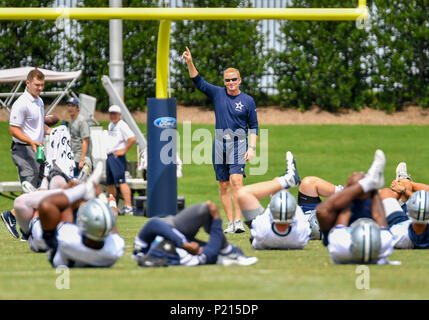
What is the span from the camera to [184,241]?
777 centimetres

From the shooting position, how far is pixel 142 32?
20844 mm

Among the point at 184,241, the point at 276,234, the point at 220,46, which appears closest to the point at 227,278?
the point at 184,241

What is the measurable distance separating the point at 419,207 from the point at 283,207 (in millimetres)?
1167

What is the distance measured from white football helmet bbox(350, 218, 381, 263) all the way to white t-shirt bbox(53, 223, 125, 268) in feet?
5.86

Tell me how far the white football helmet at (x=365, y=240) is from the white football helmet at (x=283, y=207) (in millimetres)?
801

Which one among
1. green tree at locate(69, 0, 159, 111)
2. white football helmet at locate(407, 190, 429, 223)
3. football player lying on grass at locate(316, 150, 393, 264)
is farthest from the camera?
green tree at locate(69, 0, 159, 111)

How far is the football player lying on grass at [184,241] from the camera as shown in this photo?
25.4ft

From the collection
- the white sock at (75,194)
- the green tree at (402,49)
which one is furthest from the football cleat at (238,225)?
the green tree at (402,49)

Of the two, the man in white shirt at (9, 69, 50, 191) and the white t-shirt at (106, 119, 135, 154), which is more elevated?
the man in white shirt at (9, 69, 50, 191)

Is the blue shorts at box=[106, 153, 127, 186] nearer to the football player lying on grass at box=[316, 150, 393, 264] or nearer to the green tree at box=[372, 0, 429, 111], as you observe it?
the football player lying on grass at box=[316, 150, 393, 264]

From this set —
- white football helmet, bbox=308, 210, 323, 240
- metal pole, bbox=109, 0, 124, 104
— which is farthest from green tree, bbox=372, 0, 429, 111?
white football helmet, bbox=308, 210, 323, 240

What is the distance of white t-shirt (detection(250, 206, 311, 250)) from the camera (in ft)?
29.3

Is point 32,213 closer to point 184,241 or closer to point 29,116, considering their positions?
point 29,116
